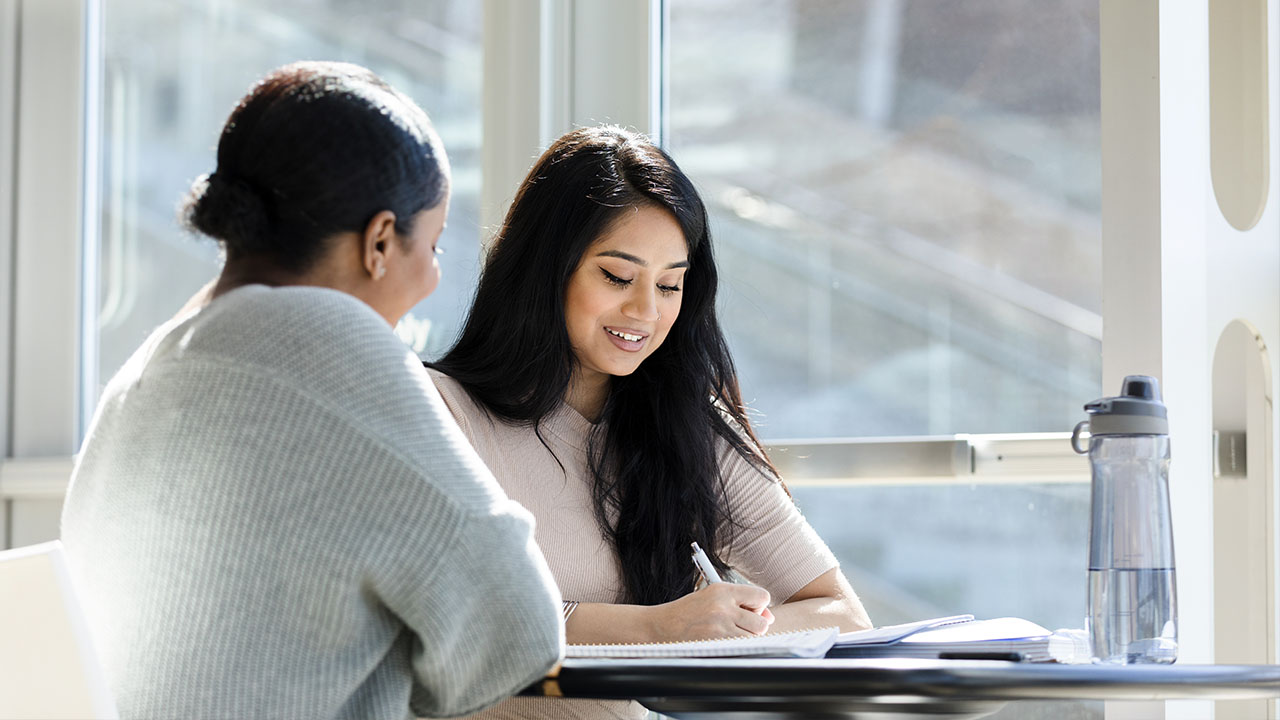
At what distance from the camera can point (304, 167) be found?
3.29ft

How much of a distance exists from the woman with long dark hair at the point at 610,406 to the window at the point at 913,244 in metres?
0.43

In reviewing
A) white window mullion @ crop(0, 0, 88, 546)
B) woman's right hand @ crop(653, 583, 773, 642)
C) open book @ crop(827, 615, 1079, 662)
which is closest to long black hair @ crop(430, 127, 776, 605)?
woman's right hand @ crop(653, 583, 773, 642)

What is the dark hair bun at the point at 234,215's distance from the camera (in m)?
1.00

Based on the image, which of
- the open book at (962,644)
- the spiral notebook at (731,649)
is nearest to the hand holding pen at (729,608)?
the open book at (962,644)

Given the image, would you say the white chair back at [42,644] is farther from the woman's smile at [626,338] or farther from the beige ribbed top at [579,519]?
the woman's smile at [626,338]

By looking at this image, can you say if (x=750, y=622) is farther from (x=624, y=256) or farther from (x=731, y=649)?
(x=624, y=256)

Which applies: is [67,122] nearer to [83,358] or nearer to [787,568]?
[83,358]

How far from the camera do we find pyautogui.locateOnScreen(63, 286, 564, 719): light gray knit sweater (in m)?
0.92

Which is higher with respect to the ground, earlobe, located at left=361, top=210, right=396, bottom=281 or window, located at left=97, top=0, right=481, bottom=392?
window, located at left=97, top=0, right=481, bottom=392

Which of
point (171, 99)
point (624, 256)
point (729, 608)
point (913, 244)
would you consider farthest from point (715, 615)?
point (171, 99)

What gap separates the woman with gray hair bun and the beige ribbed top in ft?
2.48

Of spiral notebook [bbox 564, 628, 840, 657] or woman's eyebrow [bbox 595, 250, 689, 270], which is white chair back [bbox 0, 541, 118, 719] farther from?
woman's eyebrow [bbox 595, 250, 689, 270]

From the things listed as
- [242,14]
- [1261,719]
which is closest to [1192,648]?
[1261,719]

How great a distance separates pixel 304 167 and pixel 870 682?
60 cm
